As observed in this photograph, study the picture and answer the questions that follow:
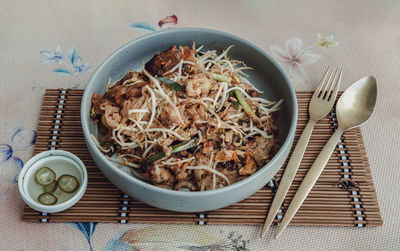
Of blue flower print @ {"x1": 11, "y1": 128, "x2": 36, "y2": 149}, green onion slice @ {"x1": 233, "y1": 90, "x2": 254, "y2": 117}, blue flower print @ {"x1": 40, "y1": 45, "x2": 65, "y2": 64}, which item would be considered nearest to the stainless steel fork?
green onion slice @ {"x1": 233, "y1": 90, "x2": 254, "y2": 117}

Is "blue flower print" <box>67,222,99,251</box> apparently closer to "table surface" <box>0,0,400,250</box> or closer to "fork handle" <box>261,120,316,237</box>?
"table surface" <box>0,0,400,250</box>

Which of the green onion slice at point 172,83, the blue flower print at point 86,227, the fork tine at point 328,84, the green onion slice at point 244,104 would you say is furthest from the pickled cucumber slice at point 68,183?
the fork tine at point 328,84

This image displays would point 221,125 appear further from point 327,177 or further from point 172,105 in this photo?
point 327,177

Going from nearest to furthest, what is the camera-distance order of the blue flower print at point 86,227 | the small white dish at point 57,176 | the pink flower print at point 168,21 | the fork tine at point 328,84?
the small white dish at point 57,176, the blue flower print at point 86,227, the fork tine at point 328,84, the pink flower print at point 168,21

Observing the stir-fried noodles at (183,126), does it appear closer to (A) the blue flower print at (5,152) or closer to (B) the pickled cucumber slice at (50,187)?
(B) the pickled cucumber slice at (50,187)

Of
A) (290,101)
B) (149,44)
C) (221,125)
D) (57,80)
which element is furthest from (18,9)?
(290,101)

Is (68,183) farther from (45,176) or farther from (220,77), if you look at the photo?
(220,77)
